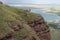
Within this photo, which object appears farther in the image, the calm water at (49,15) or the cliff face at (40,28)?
the calm water at (49,15)

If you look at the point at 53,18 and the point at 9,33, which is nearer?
the point at 9,33

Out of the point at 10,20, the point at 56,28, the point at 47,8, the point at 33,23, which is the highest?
the point at 10,20

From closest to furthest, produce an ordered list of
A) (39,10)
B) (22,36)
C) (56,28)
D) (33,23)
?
(22,36) < (33,23) < (39,10) < (56,28)

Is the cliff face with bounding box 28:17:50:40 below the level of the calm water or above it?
above

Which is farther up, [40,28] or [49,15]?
[40,28]

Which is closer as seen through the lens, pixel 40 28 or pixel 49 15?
pixel 40 28

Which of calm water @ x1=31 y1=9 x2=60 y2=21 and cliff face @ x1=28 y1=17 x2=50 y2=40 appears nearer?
cliff face @ x1=28 y1=17 x2=50 y2=40

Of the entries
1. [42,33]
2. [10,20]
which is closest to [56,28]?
[42,33]

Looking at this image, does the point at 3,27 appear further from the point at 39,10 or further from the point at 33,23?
the point at 39,10

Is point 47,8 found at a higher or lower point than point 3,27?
lower

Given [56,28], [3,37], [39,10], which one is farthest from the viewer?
[56,28]
